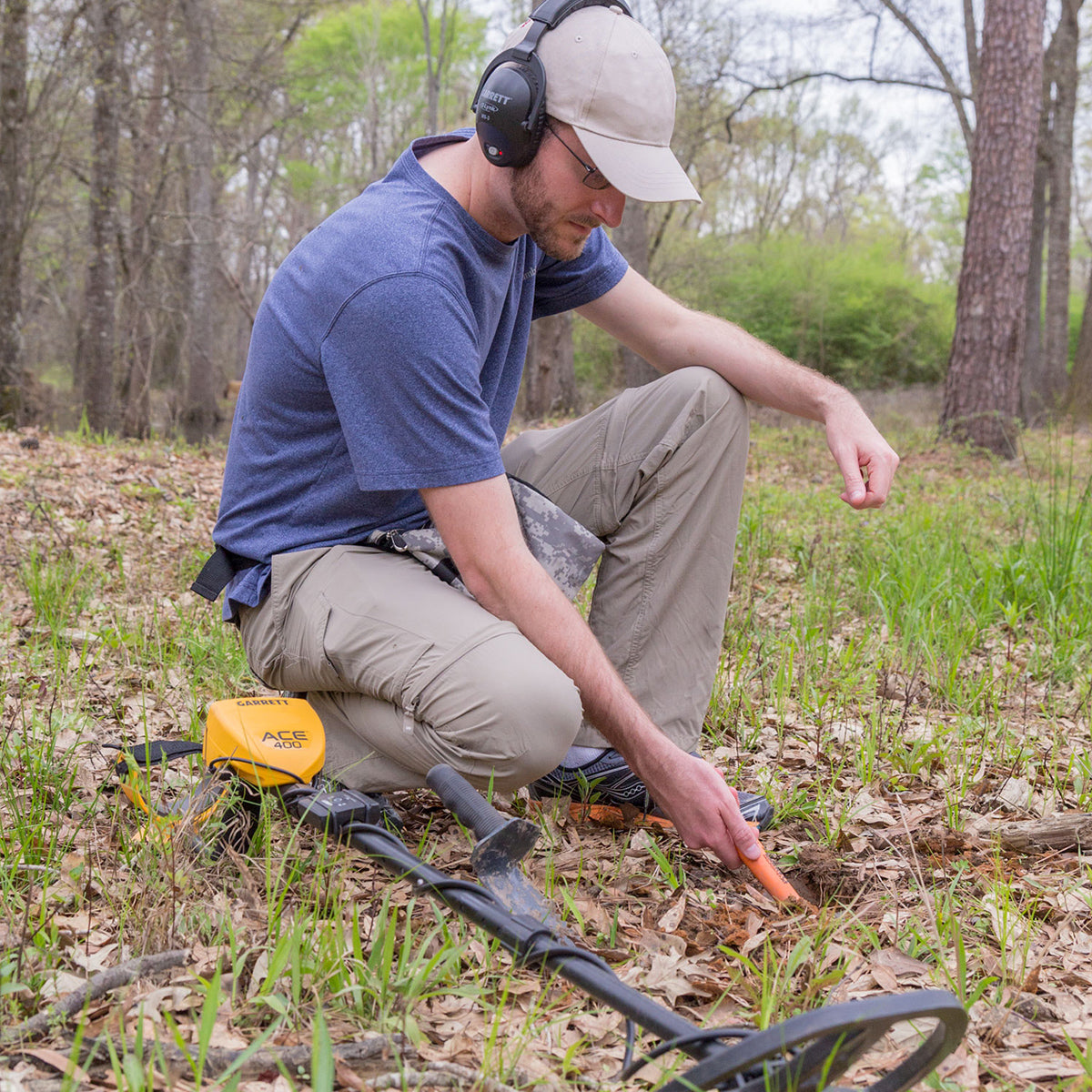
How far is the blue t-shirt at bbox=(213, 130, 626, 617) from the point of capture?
1940 mm

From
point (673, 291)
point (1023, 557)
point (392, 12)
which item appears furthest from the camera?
point (392, 12)

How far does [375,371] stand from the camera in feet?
6.39

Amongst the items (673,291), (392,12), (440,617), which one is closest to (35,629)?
(440,617)

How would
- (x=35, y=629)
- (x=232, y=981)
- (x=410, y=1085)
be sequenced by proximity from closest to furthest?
(x=410, y=1085), (x=232, y=981), (x=35, y=629)

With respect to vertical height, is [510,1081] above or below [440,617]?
below

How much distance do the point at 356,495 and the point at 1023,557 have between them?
9.26 ft

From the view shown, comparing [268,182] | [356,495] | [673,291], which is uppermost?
[268,182]

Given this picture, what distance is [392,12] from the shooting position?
28.4m

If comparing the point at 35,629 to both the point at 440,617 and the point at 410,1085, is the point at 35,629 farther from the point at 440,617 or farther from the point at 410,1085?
the point at 410,1085

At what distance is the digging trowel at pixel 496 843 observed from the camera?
62.9 inches

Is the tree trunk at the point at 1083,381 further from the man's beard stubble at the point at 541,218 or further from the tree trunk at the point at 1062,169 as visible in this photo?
the man's beard stubble at the point at 541,218

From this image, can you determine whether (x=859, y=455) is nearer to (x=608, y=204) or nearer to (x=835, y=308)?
(x=608, y=204)

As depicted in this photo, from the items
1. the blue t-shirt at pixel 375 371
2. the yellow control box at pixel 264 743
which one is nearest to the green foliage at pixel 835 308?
the blue t-shirt at pixel 375 371

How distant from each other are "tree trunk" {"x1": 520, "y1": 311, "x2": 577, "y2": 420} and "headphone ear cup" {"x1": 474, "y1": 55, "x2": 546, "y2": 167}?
867 centimetres
